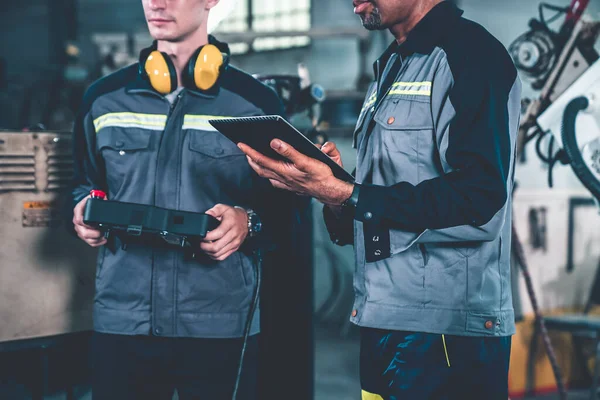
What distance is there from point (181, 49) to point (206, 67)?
120mm

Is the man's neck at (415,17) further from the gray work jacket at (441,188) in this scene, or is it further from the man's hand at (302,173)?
the man's hand at (302,173)

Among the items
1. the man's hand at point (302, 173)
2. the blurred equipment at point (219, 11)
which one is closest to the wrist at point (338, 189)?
the man's hand at point (302, 173)

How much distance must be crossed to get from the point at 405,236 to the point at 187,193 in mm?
561

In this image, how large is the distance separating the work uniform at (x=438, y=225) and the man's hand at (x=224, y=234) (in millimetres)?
310

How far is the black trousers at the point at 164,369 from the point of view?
145 centimetres

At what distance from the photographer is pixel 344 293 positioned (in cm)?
564

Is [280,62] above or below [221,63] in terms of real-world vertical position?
above

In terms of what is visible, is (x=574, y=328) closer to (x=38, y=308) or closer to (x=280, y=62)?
(x=38, y=308)

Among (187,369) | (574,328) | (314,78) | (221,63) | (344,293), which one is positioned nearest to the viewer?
(187,369)

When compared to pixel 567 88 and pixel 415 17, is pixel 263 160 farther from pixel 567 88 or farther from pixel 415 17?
pixel 567 88

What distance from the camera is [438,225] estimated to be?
1127mm

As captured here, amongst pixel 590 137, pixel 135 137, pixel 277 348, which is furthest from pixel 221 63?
pixel 590 137

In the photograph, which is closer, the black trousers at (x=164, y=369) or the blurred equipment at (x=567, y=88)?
the black trousers at (x=164, y=369)

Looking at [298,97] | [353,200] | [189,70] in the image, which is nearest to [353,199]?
[353,200]
